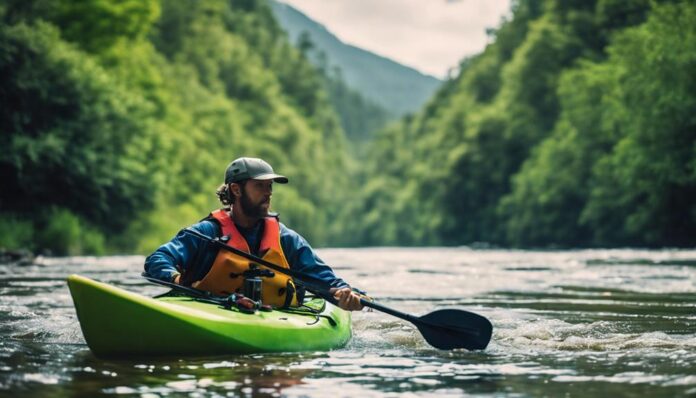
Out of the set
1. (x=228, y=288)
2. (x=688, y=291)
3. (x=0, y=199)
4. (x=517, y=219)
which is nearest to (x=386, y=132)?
(x=517, y=219)

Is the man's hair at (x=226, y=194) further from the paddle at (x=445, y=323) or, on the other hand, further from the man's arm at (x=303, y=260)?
the paddle at (x=445, y=323)

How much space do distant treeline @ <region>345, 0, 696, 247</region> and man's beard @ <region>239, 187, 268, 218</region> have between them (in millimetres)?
21699

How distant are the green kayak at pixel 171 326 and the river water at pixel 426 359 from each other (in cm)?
11

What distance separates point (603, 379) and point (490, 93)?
51.5 meters

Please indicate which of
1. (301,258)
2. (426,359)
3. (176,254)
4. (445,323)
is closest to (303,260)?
(301,258)

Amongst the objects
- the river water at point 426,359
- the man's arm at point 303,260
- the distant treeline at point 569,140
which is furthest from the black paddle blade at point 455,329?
the distant treeline at point 569,140

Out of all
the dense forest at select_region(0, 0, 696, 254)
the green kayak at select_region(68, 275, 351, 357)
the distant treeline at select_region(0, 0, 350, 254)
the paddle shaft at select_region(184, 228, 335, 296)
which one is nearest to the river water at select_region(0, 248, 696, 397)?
the green kayak at select_region(68, 275, 351, 357)

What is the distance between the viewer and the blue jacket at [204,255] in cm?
704

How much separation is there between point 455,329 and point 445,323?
9 cm

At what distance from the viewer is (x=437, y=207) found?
5328cm

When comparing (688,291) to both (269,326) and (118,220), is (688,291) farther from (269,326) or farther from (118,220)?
(118,220)

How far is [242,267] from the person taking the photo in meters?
7.34

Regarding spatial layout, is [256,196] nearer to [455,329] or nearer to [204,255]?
[204,255]

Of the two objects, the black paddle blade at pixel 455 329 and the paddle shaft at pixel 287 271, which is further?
the black paddle blade at pixel 455 329
